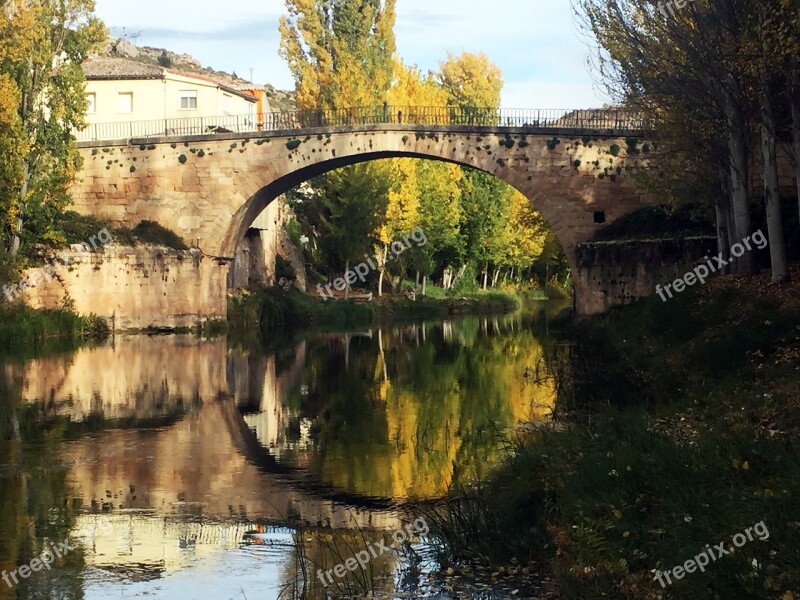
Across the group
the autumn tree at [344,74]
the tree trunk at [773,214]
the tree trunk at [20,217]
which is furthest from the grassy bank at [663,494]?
the autumn tree at [344,74]

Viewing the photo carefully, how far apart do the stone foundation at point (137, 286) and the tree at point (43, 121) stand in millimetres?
1200

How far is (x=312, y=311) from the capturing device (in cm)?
4459

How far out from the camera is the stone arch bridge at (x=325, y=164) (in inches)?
1416

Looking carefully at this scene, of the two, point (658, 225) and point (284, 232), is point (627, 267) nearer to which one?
point (658, 225)

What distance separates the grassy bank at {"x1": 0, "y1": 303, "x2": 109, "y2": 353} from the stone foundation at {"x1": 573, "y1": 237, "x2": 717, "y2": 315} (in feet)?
44.9

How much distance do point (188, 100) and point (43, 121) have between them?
48.3 ft

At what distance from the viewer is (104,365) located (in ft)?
81.8

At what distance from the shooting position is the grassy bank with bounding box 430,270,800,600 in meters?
6.70

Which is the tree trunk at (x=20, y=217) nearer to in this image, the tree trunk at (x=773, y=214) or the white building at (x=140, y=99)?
the white building at (x=140, y=99)

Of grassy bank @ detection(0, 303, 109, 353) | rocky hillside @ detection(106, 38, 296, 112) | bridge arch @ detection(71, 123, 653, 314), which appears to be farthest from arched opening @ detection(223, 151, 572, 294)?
rocky hillside @ detection(106, 38, 296, 112)

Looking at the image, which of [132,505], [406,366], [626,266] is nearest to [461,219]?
[626,266]

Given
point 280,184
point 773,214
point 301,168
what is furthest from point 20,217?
point 773,214

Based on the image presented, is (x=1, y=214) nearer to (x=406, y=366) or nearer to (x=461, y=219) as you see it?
→ (x=406, y=366)

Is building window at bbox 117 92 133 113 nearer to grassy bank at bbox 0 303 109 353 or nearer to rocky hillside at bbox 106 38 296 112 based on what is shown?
grassy bank at bbox 0 303 109 353
